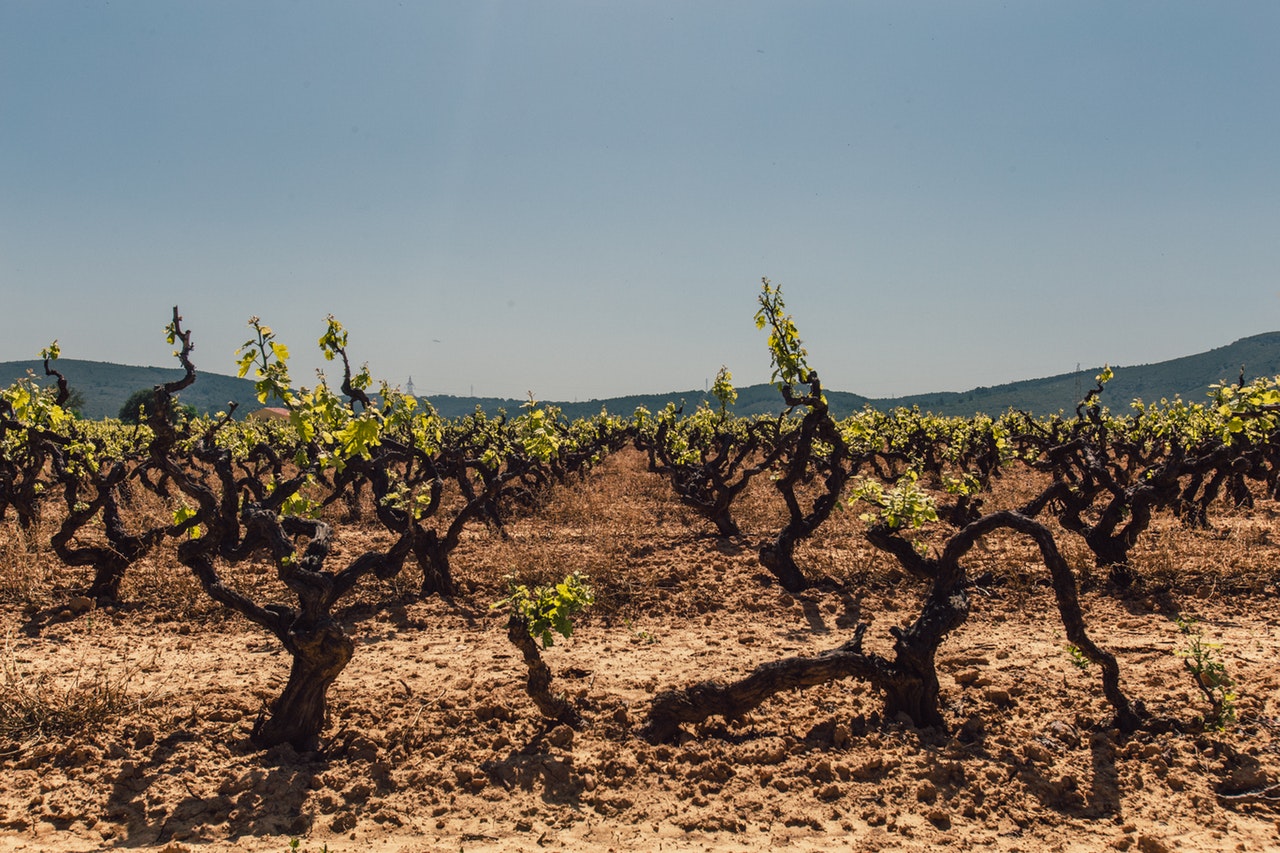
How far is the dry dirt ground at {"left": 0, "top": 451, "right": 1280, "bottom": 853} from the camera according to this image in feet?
14.1

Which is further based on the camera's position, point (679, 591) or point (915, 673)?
point (679, 591)

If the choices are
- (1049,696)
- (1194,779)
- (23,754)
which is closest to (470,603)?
(23,754)

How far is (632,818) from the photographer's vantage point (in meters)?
4.48

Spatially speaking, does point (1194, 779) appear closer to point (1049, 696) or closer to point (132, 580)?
point (1049, 696)

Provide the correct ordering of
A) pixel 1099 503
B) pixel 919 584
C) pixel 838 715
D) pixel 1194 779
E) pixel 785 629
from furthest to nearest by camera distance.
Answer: pixel 1099 503 → pixel 919 584 → pixel 785 629 → pixel 838 715 → pixel 1194 779

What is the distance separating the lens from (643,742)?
5.33 meters

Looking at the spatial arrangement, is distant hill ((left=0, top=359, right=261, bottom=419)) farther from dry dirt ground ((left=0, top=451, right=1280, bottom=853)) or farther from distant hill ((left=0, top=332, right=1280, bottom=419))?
dry dirt ground ((left=0, top=451, right=1280, bottom=853))

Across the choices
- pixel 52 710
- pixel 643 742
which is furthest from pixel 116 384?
pixel 643 742

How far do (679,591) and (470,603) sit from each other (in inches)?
114

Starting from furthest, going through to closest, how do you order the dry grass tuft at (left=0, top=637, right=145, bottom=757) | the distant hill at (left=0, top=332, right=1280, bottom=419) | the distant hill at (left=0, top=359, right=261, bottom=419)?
the distant hill at (left=0, top=359, right=261, bottom=419) → the distant hill at (left=0, top=332, right=1280, bottom=419) → the dry grass tuft at (left=0, top=637, right=145, bottom=757)

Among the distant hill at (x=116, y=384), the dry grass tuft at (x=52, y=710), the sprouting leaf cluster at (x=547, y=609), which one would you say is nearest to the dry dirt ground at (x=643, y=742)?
the dry grass tuft at (x=52, y=710)

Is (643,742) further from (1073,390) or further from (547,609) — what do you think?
(1073,390)

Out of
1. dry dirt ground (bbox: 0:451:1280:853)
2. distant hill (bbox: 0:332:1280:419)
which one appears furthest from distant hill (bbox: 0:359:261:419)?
dry dirt ground (bbox: 0:451:1280:853)

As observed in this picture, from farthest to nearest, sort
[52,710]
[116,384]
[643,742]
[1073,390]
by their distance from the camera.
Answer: [116,384] < [1073,390] < [52,710] < [643,742]
